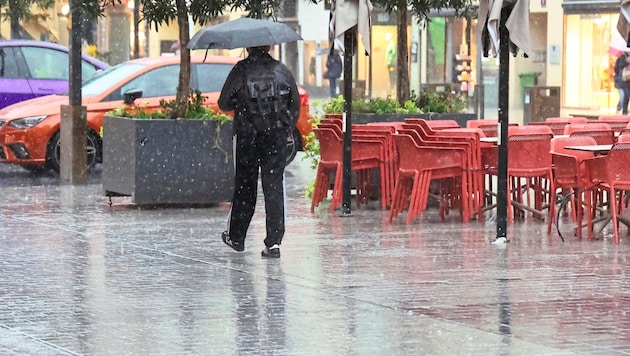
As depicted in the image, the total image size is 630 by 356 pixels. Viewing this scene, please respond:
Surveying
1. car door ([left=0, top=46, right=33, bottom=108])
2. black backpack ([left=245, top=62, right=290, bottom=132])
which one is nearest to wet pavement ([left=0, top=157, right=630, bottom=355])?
black backpack ([left=245, top=62, right=290, bottom=132])

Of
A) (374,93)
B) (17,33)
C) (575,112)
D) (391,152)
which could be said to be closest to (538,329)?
(391,152)

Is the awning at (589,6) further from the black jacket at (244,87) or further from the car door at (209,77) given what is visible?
the black jacket at (244,87)

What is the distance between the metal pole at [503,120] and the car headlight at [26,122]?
8597mm

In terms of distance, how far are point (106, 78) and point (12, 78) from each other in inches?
101

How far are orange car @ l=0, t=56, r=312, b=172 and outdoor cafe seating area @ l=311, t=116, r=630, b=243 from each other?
4276 millimetres

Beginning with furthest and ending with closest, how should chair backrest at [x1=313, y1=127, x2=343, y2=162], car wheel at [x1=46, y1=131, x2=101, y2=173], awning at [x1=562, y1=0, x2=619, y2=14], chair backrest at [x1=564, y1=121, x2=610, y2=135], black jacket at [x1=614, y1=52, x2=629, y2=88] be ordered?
awning at [x1=562, y1=0, x2=619, y2=14]
black jacket at [x1=614, y1=52, x2=629, y2=88]
car wheel at [x1=46, y1=131, x2=101, y2=173]
chair backrest at [x1=313, y1=127, x2=343, y2=162]
chair backrest at [x1=564, y1=121, x2=610, y2=135]

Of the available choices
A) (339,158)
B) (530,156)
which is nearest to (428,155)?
(530,156)

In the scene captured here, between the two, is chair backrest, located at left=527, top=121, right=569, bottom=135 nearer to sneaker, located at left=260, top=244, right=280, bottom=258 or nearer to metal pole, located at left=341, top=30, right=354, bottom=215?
metal pole, located at left=341, top=30, right=354, bottom=215

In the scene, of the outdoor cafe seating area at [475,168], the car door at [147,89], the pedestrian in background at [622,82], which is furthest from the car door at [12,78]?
the pedestrian in background at [622,82]

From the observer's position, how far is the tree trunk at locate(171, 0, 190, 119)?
1584cm

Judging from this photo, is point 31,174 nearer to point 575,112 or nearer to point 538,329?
point 538,329

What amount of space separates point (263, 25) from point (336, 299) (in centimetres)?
320

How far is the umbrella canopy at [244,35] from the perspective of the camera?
464 inches

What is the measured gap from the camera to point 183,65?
16.1m
